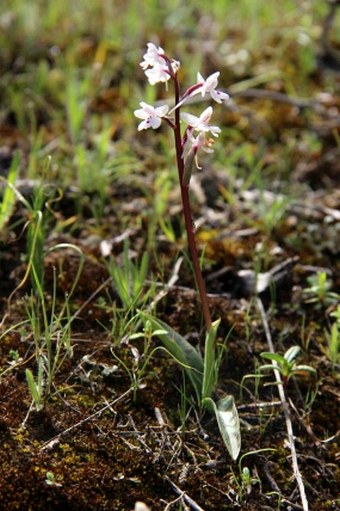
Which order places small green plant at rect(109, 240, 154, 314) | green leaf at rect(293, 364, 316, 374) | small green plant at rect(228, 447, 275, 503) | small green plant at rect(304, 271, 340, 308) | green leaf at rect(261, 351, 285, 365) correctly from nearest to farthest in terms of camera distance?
small green plant at rect(228, 447, 275, 503) → green leaf at rect(261, 351, 285, 365) → green leaf at rect(293, 364, 316, 374) → small green plant at rect(109, 240, 154, 314) → small green plant at rect(304, 271, 340, 308)

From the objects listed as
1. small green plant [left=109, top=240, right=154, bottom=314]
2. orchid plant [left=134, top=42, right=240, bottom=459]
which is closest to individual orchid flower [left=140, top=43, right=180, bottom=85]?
orchid plant [left=134, top=42, right=240, bottom=459]

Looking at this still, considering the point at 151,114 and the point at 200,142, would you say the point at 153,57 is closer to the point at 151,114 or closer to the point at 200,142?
the point at 151,114

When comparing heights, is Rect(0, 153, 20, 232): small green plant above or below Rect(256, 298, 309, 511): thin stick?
above

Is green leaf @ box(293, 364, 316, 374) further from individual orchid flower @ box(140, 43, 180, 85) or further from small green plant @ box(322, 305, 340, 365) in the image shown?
individual orchid flower @ box(140, 43, 180, 85)

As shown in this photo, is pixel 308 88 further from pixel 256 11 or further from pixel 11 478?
pixel 11 478

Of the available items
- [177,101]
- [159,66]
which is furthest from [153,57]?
[177,101]

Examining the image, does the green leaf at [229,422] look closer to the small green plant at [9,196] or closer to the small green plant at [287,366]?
the small green plant at [287,366]
